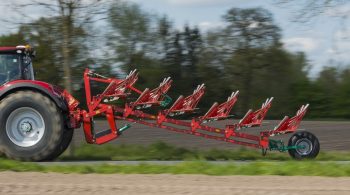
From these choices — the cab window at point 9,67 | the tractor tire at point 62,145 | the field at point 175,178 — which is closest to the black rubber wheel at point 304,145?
the field at point 175,178

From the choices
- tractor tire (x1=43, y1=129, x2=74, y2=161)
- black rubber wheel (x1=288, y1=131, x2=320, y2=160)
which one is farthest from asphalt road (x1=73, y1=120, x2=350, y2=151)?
tractor tire (x1=43, y1=129, x2=74, y2=161)

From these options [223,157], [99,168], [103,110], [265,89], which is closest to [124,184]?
[99,168]

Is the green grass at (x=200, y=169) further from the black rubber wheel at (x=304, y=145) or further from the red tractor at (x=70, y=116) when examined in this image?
the black rubber wheel at (x=304, y=145)

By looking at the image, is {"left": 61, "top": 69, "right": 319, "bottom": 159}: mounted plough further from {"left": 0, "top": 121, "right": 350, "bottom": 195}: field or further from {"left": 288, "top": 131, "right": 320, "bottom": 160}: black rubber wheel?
{"left": 0, "top": 121, "right": 350, "bottom": 195}: field

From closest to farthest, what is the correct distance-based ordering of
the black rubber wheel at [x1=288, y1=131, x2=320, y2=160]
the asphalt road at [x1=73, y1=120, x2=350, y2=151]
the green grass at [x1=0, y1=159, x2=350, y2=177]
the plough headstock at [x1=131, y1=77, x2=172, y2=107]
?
the green grass at [x1=0, y1=159, x2=350, y2=177]
the plough headstock at [x1=131, y1=77, x2=172, y2=107]
the black rubber wheel at [x1=288, y1=131, x2=320, y2=160]
the asphalt road at [x1=73, y1=120, x2=350, y2=151]

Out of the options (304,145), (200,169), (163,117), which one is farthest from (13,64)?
(304,145)

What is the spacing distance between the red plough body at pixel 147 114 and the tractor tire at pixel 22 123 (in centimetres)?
59

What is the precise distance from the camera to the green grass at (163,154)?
1266 cm

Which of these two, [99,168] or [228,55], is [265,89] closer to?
[228,55]

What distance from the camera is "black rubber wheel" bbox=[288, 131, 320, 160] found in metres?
12.6

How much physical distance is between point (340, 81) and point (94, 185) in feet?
112

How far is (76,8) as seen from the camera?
44.2 feet

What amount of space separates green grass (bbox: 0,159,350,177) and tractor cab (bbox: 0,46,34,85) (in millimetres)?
2056

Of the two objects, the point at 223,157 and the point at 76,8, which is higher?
the point at 76,8
